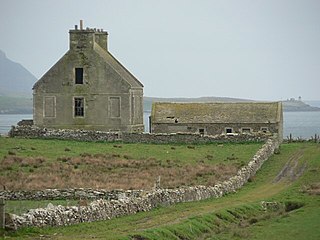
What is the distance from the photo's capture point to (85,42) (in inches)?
2822

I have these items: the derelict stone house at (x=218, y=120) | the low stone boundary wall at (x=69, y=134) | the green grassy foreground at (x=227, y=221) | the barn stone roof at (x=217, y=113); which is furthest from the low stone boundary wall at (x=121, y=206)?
the barn stone roof at (x=217, y=113)

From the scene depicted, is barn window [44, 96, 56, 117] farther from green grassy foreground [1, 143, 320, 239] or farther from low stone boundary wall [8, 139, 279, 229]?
green grassy foreground [1, 143, 320, 239]

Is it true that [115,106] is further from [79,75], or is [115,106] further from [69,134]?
[69,134]

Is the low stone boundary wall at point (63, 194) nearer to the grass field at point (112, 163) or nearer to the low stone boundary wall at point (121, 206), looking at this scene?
the grass field at point (112, 163)

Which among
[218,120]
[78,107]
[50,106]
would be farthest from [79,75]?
[218,120]

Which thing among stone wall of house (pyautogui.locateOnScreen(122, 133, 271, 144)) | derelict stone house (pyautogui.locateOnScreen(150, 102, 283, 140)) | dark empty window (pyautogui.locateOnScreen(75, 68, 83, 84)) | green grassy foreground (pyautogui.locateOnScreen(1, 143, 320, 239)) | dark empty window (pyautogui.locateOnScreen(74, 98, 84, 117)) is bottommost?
green grassy foreground (pyautogui.locateOnScreen(1, 143, 320, 239))

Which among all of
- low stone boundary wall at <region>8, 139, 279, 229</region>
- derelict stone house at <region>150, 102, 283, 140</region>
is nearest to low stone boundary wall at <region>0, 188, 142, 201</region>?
low stone boundary wall at <region>8, 139, 279, 229</region>

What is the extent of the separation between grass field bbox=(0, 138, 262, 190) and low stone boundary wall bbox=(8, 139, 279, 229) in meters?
1.46

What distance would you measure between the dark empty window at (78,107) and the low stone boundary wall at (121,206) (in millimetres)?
25979

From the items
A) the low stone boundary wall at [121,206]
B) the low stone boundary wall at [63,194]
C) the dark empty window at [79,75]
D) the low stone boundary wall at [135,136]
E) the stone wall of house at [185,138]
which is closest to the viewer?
the low stone boundary wall at [121,206]

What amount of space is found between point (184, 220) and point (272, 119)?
42.9 m

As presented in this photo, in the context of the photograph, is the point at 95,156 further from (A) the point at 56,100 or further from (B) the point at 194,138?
(A) the point at 56,100

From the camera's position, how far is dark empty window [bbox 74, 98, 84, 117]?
236 feet

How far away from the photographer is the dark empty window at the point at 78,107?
72062 mm
